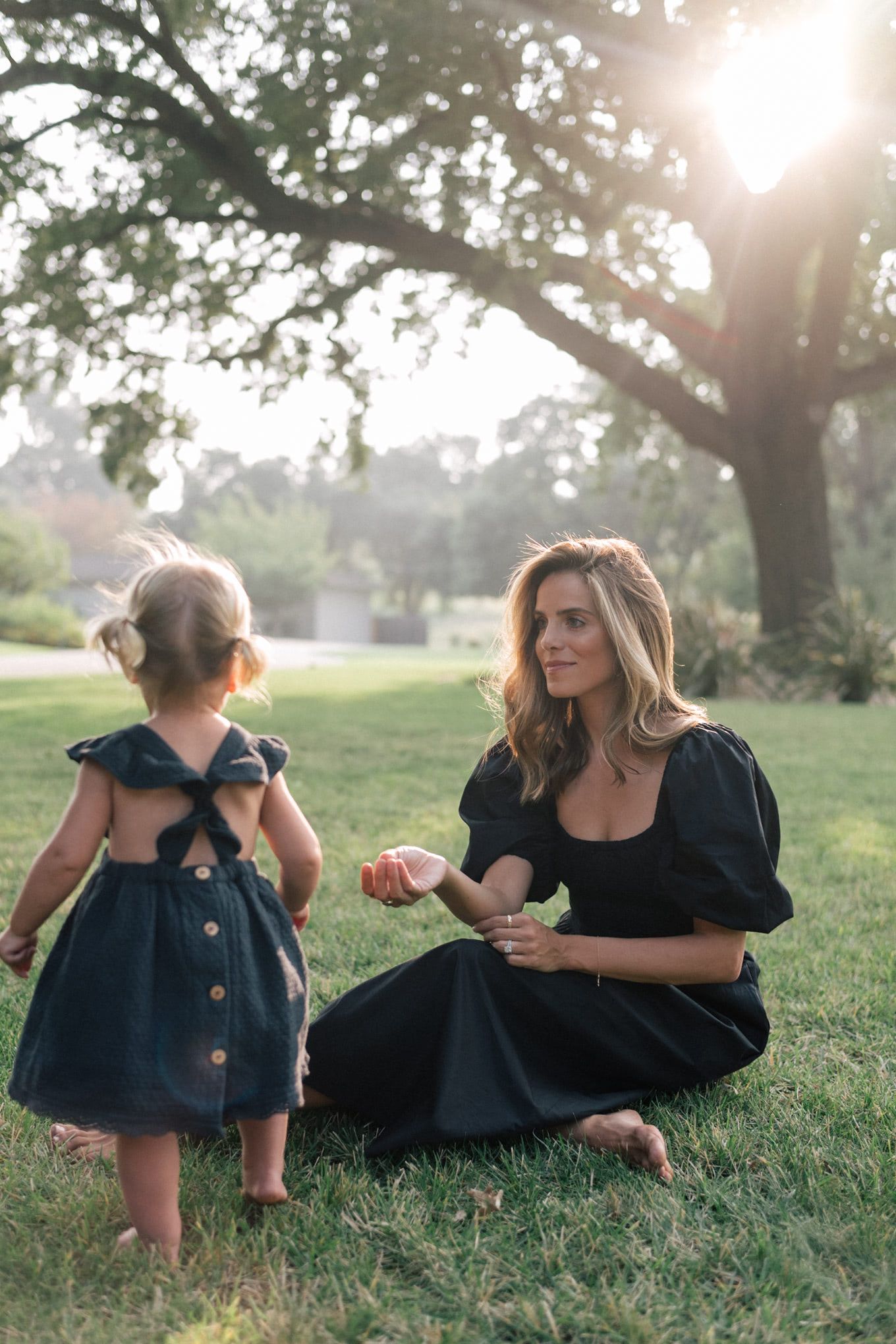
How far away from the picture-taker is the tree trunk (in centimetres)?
1628

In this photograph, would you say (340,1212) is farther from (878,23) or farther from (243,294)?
(243,294)

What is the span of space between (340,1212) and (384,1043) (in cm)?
44

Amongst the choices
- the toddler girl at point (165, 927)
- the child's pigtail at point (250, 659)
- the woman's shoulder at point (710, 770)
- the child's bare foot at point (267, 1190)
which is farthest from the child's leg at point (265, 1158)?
the woman's shoulder at point (710, 770)

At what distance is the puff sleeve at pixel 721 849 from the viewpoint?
247 cm

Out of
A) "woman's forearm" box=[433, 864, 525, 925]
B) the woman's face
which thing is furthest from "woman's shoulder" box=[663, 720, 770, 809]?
"woman's forearm" box=[433, 864, 525, 925]

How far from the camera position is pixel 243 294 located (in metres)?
17.2

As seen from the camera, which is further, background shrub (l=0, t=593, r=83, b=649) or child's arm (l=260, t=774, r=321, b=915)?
background shrub (l=0, t=593, r=83, b=649)

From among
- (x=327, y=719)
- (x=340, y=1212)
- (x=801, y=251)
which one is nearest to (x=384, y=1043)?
(x=340, y=1212)

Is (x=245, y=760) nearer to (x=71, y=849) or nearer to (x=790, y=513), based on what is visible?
(x=71, y=849)

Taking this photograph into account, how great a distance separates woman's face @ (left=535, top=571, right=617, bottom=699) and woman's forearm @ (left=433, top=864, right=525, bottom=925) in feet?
1.64

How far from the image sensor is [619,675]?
2.75m

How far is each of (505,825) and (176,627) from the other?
1114 millimetres

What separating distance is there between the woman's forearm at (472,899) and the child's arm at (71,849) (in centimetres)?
86

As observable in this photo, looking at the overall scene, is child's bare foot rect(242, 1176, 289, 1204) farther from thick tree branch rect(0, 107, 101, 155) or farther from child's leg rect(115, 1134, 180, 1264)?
thick tree branch rect(0, 107, 101, 155)
